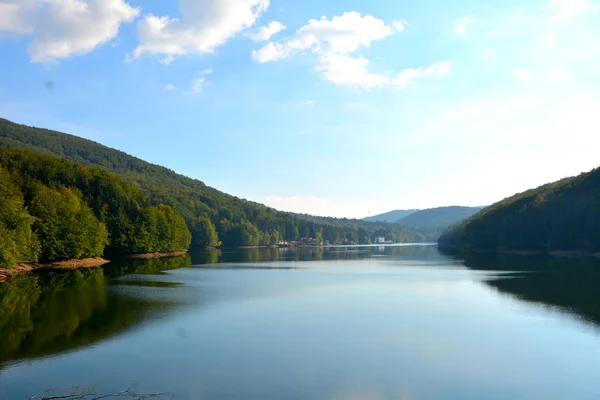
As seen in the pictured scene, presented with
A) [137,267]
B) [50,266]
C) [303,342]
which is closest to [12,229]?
[50,266]

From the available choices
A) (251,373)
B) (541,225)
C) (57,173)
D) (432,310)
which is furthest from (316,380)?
(541,225)

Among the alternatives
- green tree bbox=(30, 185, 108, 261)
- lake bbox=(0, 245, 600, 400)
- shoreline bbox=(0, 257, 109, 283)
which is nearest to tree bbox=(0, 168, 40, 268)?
shoreline bbox=(0, 257, 109, 283)

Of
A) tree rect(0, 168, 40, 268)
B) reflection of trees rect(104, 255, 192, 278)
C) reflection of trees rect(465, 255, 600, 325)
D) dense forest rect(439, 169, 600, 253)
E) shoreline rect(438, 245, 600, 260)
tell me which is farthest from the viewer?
dense forest rect(439, 169, 600, 253)

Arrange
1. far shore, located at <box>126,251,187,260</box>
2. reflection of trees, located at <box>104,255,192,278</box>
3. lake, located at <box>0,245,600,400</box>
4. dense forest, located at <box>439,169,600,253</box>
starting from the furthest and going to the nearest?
1. dense forest, located at <box>439,169,600,253</box>
2. far shore, located at <box>126,251,187,260</box>
3. reflection of trees, located at <box>104,255,192,278</box>
4. lake, located at <box>0,245,600,400</box>

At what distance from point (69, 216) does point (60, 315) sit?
141 feet

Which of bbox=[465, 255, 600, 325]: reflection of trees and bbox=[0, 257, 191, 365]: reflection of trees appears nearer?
bbox=[0, 257, 191, 365]: reflection of trees

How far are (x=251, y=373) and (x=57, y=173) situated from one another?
83.6 m

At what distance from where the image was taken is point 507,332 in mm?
27484

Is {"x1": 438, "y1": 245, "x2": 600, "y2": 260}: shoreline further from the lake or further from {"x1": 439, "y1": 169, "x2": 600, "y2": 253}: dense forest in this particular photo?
the lake

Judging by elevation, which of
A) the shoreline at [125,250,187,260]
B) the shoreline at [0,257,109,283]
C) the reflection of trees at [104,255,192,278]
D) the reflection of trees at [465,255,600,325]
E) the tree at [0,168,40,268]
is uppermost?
the tree at [0,168,40,268]

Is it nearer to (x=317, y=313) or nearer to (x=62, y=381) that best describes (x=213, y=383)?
(x=62, y=381)

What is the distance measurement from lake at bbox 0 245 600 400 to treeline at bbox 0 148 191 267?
13519mm

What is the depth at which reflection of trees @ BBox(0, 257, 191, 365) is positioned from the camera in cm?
2377

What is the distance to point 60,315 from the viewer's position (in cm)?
3106
